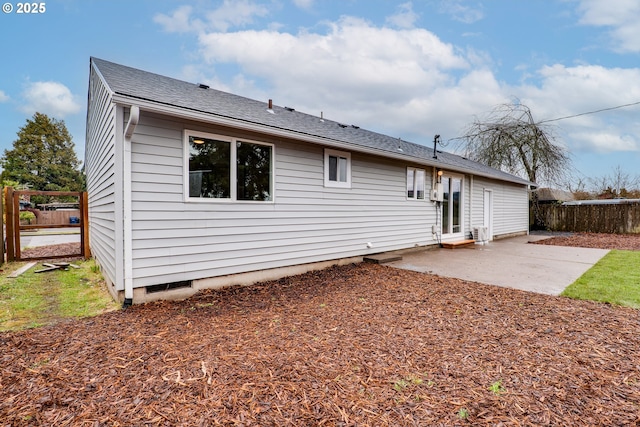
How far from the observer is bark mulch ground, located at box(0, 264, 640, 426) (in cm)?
201

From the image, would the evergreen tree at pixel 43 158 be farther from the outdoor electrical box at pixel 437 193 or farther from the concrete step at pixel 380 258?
the outdoor electrical box at pixel 437 193

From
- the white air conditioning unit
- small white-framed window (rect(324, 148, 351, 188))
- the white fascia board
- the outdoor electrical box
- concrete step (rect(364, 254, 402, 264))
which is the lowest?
concrete step (rect(364, 254, 402, 264))

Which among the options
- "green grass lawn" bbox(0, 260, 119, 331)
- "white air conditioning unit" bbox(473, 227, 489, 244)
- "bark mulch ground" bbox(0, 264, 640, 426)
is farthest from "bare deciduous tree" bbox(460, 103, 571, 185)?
"green grass lawn" bbox(0, 260, 119, 331)

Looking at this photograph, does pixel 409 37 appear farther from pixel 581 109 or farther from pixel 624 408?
pixel 624 408

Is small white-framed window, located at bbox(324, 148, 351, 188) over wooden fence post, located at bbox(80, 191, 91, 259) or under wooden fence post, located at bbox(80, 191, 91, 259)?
over

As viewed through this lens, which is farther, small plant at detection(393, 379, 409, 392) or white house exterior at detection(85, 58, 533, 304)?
white house exterior at detection(85, 58, 533, 304)

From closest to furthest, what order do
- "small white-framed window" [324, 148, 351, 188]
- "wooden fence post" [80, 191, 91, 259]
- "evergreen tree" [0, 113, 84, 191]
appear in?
1. "small white-framed window" [324, 148, 351, 188]
2. "wooden fence post" [80, 191, 91, 259]
3. "evergreen tree" [0, 113, 84, 191]

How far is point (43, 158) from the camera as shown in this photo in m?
28.7

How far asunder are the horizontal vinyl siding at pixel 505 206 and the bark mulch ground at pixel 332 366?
8.16 m

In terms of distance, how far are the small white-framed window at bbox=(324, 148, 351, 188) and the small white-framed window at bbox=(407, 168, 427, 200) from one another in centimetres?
262

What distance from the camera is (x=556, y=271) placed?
636 centimetres

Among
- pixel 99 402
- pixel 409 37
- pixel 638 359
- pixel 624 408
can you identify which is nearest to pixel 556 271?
pixel 638 359

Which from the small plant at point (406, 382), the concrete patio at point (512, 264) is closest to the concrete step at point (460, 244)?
the concrete patio at point (512, 264)

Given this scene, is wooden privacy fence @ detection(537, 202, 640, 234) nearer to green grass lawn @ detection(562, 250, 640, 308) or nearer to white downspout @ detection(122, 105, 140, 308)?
green grass lawn @ detection(562, 250, 640, 308)
